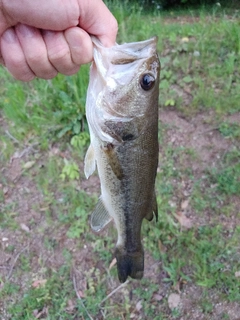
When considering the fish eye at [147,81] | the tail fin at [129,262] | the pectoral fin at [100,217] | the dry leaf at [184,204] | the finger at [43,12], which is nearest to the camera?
the finger at [43,12]

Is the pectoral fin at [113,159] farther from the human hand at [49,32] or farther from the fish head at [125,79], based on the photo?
the human hand at [49,32]

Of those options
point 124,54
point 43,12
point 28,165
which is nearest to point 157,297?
point 28,165

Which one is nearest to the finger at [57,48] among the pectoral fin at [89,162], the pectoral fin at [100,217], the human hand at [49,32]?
the human hand at [49,32]

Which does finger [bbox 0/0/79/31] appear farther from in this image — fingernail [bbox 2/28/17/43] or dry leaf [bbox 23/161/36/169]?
dry leaf [bbox 23/161/36/169]

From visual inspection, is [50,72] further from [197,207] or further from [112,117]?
[197,207]

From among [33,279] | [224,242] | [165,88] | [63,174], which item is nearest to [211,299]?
[224,242]
